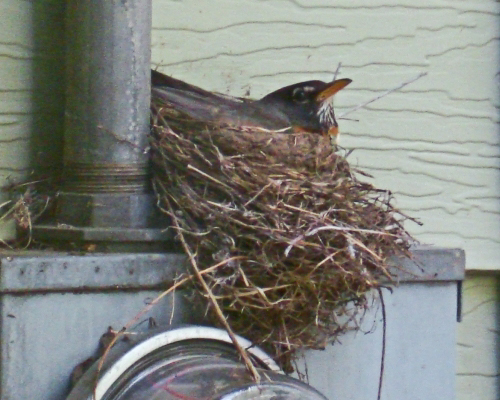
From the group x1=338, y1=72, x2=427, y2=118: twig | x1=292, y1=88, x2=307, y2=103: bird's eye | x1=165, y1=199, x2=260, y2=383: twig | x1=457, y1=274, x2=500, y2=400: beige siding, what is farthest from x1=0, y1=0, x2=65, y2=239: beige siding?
x1=457, y1=274, x2=500, y2=400: beige siding

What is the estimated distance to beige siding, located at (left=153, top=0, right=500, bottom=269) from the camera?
8.91 feet

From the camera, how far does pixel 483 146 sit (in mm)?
2949

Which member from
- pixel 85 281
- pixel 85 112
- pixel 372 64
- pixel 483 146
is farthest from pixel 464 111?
pixel 85 281

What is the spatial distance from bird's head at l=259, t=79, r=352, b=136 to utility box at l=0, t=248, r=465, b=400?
680mm

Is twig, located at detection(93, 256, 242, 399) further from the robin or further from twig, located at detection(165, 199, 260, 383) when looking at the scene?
the robin

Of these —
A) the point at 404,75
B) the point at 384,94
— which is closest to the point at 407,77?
the point at 404,75

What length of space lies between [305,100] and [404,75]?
1.53ft

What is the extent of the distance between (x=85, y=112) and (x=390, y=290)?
932 mm

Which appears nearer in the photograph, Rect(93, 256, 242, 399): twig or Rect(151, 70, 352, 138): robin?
Rect(93, 256, 242, 399): twig

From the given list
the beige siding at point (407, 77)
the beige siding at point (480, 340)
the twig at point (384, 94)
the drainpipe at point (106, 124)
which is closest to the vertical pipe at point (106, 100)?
the drainpipe at point (106, 124)

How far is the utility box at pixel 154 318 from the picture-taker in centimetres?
168

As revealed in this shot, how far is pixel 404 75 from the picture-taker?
2.88 m

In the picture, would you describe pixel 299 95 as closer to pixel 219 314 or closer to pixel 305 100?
pixel 305 100

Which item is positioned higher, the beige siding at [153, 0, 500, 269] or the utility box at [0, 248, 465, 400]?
the beige siding at [153, 0, 500, 269]
